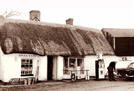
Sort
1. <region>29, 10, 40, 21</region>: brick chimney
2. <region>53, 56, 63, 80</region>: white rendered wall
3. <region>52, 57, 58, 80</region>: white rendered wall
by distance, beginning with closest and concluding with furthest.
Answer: <region>53, 56, 63, 80</region>: white rendered wall, <region>52, 57, 58, 80</region>: white rendered wall, <region>29, 10, 40, 21</region>: brick chimney

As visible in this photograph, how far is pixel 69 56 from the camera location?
20953 millimetres

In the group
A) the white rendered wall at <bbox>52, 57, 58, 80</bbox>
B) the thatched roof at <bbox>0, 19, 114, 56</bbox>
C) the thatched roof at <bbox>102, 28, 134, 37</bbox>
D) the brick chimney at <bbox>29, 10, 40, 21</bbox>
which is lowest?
the white rendered wall at <bbox>52, 57, 58, 80</bbox>

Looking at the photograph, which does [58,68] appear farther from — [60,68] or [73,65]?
[73,65]

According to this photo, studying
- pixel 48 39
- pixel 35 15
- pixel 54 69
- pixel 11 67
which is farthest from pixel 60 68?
pixel 35 15

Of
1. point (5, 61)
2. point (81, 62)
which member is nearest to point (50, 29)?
point (81, 62)

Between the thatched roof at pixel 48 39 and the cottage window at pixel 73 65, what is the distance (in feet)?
2.42

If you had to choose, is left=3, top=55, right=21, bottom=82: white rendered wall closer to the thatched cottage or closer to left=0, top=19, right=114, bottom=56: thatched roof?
the thatched cottage

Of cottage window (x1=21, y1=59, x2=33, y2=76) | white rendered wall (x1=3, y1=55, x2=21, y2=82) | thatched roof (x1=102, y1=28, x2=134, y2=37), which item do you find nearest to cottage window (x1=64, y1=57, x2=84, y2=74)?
cottage window (x1=21, y1=59, x2=33, y2=76)

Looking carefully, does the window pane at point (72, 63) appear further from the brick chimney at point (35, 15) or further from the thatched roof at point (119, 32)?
the thatched roof at point (119, 32)

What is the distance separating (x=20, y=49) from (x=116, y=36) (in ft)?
48.7

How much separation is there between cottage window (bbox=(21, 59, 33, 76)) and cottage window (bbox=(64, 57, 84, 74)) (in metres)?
3.73

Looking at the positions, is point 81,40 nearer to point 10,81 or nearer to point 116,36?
point 116,36

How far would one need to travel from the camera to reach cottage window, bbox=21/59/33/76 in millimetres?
18297

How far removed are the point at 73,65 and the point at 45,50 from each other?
3.86 m
